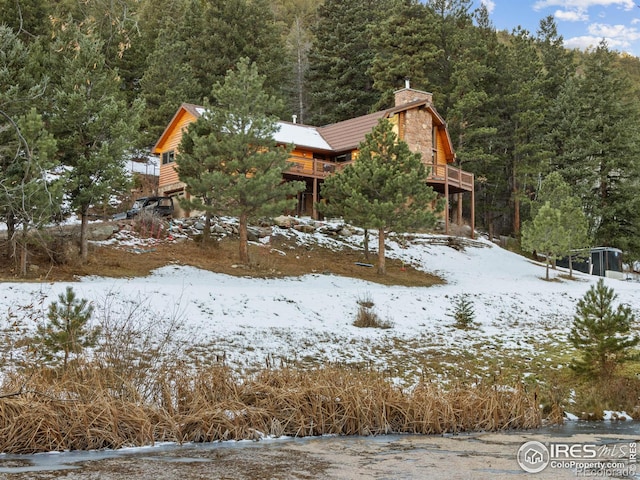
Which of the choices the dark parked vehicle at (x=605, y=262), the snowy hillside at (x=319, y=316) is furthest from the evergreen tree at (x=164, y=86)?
the dark parked vehicle at (x=605, y=262)

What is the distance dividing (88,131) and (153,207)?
10.2 m

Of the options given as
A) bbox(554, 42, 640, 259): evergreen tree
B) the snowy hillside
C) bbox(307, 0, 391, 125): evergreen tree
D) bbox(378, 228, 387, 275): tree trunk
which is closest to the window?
bbox(307, 0, 391, 125): evergreen tree

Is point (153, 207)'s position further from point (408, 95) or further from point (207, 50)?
point (207, 50)

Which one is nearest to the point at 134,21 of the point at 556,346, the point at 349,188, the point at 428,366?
the point at 428,366

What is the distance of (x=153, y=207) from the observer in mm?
32531

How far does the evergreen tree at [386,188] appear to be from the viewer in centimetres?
2481

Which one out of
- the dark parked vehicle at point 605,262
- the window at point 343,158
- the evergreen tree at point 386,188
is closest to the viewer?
the evergreen tree at point 386,188

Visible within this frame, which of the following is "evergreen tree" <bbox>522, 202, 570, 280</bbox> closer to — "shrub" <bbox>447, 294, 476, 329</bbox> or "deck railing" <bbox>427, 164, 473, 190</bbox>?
"deck railing" <bbox>427, 164, 473, 190</bbox>

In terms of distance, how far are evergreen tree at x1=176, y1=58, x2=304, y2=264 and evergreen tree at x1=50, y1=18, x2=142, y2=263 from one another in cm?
294

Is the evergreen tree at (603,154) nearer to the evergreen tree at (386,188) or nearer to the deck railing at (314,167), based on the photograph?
the deck railing at (314,167)

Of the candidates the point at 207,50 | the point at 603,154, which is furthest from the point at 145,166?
the point at 603,154

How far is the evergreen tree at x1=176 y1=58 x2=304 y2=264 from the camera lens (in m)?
23.8

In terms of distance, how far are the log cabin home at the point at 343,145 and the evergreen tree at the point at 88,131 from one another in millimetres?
11397

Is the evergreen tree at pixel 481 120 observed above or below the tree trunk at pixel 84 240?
above
